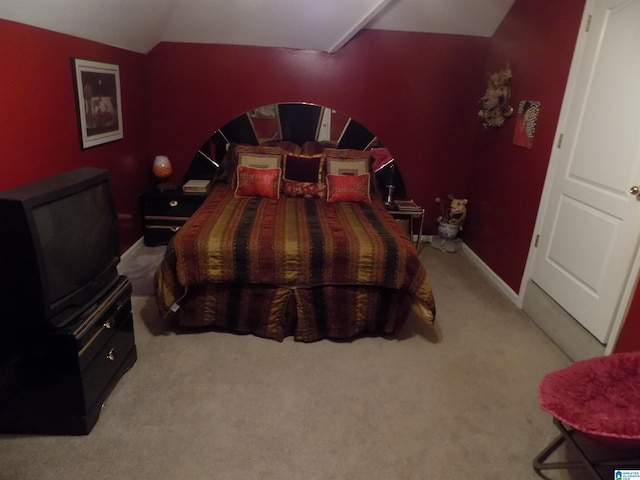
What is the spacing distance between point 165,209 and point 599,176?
10.3ft

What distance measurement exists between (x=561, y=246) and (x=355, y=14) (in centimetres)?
215

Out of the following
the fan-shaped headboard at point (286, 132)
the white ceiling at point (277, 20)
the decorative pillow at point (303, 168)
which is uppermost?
the white ceiling at point (277, 20)

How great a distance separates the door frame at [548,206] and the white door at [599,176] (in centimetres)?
2

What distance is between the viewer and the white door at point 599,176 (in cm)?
215

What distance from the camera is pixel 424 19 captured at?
3.56 meters

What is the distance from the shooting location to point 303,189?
11.4 ft

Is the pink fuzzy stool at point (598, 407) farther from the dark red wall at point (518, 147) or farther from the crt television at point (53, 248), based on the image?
the crt television at point (53, 248)

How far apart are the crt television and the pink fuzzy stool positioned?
71.0 inches

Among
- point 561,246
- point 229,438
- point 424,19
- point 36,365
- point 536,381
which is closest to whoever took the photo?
point 36,365

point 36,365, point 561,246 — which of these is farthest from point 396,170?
point 36,365

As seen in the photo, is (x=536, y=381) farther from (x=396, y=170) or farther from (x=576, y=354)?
(x=396, y=170)

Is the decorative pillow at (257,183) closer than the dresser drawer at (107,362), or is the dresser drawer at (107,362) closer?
the dresser drawer at (107,362)

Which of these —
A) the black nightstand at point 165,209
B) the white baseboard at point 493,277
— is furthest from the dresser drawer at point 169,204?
the white baseboard at point 493,277

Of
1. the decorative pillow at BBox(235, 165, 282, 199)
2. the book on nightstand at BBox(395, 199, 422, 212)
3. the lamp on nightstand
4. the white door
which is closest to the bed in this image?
the decorative pillow at BBox(235, 165, 282, 199)
